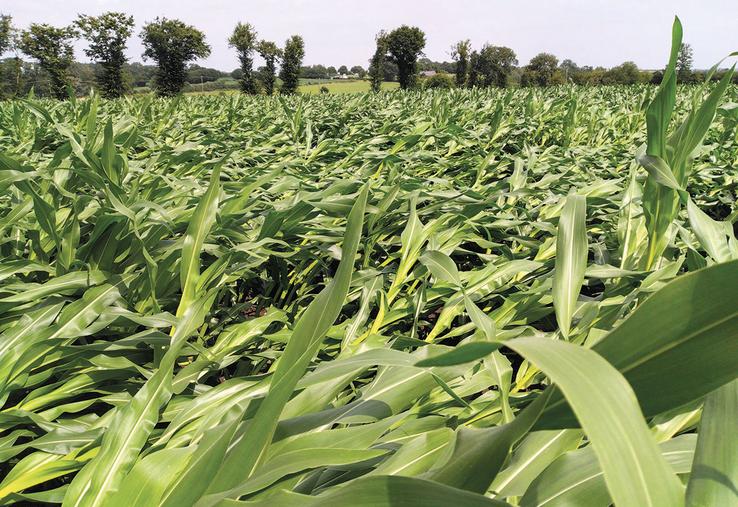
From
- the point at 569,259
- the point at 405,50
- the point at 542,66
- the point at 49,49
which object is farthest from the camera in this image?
the point at 542,66

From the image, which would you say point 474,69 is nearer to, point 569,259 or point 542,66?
point 542,66

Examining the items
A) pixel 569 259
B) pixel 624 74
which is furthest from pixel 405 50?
pixel 569 259

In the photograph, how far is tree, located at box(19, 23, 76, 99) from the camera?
37.1 m

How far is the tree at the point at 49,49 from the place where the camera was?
37.1 meters

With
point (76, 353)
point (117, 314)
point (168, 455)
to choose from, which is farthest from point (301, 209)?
point (168, 455)

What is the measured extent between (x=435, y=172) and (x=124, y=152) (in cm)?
193

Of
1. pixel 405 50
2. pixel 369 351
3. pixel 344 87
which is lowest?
pixel 369 351

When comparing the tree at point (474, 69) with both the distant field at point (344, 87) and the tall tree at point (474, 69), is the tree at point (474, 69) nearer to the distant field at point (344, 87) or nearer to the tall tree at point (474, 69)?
the tall tree at point (474, 69)

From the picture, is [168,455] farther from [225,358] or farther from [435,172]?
[435,172]

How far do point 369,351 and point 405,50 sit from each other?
51803 millimetres

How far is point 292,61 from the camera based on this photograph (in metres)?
44.9

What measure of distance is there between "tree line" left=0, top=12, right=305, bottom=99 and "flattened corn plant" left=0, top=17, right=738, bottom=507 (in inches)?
1518

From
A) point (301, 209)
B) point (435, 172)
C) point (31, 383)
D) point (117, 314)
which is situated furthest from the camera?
point (435, 172)

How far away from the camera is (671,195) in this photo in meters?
1.22
